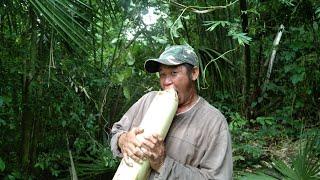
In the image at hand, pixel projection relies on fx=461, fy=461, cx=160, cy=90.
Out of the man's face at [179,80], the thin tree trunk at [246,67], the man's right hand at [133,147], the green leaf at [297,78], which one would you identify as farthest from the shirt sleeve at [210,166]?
the green leaf at [297,78]

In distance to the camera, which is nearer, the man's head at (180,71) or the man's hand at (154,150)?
the man's hand at (154,150)

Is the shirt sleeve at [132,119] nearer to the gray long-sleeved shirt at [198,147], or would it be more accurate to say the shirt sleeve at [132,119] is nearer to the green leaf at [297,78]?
the gray long-sleeved shirt at [198,147]

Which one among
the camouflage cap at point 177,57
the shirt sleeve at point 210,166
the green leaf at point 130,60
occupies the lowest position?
the green leaf at point 130,60

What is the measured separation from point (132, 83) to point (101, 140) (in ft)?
2.21

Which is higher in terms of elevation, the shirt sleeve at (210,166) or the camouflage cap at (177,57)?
the camouflage cap at (177,57)

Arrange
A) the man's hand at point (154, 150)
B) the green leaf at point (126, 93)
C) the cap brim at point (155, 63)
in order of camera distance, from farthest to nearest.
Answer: the green leaf at point (126, 93) < the cap brim at point (155, 63) < the man's hand at point (154, 150)

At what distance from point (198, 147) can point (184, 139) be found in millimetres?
68

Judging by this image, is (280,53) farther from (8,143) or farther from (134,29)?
(8,143)

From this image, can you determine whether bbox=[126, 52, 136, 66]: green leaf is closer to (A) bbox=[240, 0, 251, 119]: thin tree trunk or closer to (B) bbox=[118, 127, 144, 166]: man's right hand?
(A) bbox=[240, 0, 251, 119]: thin tree trunk

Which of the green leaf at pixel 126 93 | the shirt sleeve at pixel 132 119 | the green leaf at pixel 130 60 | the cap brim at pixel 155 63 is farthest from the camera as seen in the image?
the green leaf at pixel 130 60

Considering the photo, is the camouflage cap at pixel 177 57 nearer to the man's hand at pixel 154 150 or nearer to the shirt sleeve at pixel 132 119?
the shirt sleeve at pixel 132 119

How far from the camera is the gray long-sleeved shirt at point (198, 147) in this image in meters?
1.86

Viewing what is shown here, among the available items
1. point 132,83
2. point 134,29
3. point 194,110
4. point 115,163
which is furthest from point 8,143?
point 194,110

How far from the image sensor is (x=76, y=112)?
400 cm
